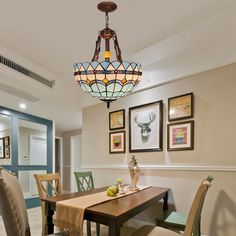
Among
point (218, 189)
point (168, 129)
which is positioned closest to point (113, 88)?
point (168, 129)

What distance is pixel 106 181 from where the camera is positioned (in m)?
3.88

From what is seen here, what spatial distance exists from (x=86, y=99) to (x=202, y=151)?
8.30 feet

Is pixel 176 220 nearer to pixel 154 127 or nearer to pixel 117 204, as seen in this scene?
pixel 117 204

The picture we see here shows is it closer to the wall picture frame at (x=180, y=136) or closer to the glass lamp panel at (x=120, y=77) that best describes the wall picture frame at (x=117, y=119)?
the wall picture frame at (x=180, y=136)

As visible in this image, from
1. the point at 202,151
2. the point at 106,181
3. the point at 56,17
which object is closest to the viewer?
the point at 56,17

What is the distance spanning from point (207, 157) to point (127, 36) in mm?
1774

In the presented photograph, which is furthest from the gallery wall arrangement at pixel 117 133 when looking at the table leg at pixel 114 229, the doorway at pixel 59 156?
the doorway at pixel 59 156

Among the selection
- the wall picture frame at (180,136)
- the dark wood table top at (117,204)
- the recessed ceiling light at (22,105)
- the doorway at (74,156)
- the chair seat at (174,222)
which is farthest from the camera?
the doorway at (74,156)

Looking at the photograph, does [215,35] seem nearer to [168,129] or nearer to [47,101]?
[168,129]

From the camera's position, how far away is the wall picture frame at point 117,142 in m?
3.68

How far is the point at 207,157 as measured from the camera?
269cm

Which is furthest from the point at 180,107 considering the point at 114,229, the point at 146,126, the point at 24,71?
the point at 24,71

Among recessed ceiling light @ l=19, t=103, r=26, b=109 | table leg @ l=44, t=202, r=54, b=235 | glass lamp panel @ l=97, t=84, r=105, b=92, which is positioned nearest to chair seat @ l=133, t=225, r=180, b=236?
table leg @ l=44, t=202, r=54, b=235

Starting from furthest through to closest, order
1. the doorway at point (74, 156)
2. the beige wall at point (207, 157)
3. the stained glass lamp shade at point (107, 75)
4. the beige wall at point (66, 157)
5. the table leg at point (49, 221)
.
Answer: the beige wall at point (66, 157) < the doorway at point (74, 156) < the beige wall at point (207, 157) < the table leg at point (49, 221) < the stained glass lamp shade at point (107, 75)
